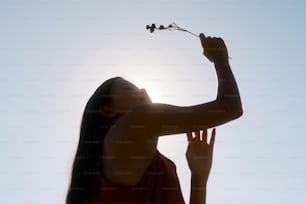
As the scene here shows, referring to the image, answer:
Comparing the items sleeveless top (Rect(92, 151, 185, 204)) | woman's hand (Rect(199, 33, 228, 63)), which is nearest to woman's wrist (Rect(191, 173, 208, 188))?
sleeveless top (Rect(92, 151, 185, 204))

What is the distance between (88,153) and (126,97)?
4.4 inches

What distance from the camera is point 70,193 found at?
81 cm

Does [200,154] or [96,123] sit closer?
[96,123]

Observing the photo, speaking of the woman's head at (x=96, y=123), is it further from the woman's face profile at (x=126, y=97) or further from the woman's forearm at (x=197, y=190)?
the woman's forearm at (x=197, y=190)

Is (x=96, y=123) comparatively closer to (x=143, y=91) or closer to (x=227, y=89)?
(x=143, y=91)

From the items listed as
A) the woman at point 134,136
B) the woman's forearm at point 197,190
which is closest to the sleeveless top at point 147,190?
the woman at point 134,136

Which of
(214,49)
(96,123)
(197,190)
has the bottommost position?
(197,190)

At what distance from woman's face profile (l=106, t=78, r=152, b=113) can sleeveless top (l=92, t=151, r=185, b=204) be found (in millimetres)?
95

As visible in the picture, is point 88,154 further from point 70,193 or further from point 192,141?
point 192,141

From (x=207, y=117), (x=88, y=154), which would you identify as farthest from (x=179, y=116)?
(x=88, y=154)

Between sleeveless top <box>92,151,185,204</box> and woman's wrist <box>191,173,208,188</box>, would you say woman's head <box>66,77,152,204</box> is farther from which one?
woman's wrist <box>191,173,208,188</box>

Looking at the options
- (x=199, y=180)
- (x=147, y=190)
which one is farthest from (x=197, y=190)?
(x=147, y=190)

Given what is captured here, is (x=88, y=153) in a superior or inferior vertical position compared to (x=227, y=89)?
inferior

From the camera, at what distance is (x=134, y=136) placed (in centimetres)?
75
